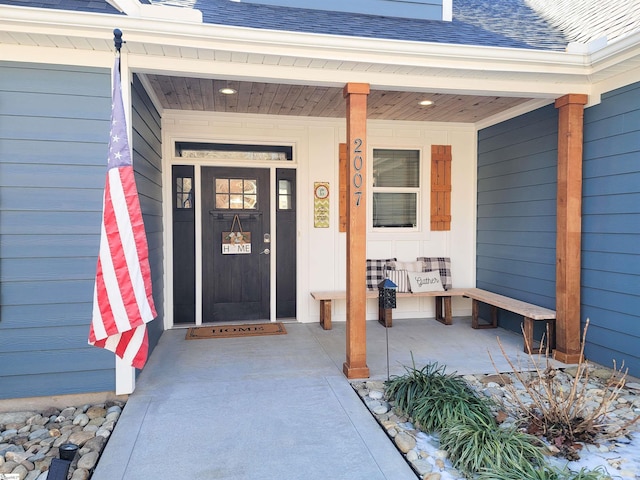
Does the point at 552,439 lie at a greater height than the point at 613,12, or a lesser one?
lesser

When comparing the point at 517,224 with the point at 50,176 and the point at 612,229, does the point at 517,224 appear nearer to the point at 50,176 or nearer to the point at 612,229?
the point at 612,229

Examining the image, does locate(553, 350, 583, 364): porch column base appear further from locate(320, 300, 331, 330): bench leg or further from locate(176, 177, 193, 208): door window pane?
locate(176, 177, 193, 208): door window pane

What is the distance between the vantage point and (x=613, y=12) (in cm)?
411

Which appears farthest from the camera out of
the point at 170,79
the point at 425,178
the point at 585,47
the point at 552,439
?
the point at 425,178

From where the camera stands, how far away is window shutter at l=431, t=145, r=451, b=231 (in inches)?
228

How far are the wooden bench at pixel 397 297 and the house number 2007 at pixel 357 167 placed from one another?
6.06 ft

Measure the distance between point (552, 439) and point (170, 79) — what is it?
4.01 m

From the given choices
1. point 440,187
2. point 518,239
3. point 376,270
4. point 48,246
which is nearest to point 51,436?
point 48,246

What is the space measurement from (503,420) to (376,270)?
9.82ft

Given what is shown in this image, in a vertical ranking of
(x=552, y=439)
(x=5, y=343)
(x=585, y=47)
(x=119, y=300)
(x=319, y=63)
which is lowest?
(x=552, y=439)

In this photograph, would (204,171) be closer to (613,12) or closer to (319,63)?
(319,63)

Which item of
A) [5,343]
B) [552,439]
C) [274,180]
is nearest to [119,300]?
[5,343]

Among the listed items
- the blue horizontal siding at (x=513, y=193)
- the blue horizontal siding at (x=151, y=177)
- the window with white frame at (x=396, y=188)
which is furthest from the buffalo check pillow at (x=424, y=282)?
the blue horizontal siding at (x=151, y=177)

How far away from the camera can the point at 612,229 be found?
3.79m
